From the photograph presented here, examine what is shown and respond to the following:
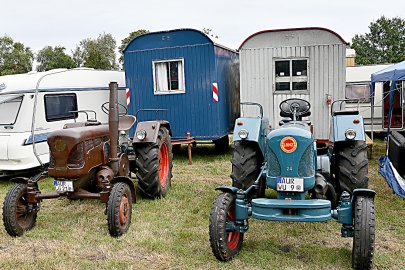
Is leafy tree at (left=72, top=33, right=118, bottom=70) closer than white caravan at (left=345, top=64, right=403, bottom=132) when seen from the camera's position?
No

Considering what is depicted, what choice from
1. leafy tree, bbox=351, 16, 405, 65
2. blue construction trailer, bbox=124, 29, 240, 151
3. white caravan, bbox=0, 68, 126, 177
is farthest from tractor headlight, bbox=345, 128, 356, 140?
leafy tree, bbox=351, 16, 405, 65

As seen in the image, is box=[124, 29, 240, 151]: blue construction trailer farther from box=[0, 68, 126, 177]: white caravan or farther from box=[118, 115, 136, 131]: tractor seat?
box=[118, 115, 136, 131]: tractor seat

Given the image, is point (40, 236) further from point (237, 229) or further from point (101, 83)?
point (101, 83)

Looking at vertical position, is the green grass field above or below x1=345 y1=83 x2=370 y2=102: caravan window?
below

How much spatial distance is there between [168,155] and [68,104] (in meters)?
3.63

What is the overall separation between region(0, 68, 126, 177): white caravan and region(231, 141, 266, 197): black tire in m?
4.49

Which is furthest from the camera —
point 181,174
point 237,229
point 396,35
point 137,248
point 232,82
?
point 396,35

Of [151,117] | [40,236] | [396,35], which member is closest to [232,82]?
[151,117]

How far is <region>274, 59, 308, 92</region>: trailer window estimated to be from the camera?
7.41 m

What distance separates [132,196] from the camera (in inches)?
193

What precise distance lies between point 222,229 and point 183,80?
596cm

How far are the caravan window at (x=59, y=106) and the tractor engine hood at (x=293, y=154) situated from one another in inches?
225

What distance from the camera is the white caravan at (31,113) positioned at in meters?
7.45

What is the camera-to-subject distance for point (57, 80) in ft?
28.4
